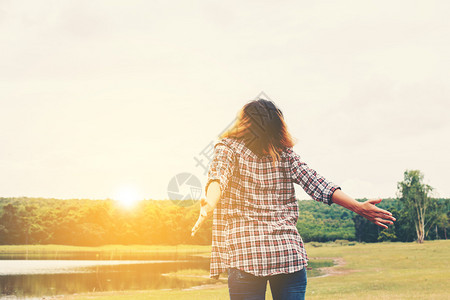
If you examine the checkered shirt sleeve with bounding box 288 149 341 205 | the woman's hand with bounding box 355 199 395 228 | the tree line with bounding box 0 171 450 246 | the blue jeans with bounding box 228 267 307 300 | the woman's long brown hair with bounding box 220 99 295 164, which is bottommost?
the tree line with bounding box 0 171 450 246

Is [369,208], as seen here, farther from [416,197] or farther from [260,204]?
[416,197]

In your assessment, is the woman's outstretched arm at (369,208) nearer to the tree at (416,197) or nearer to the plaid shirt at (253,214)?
the plaid shirt at (253,214)

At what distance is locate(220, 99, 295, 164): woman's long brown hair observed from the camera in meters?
2.79

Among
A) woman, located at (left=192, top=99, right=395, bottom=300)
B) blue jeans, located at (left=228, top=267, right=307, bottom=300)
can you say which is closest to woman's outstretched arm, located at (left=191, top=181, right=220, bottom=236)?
woman, located at (left=192, top=99, right=395, bottom=300)

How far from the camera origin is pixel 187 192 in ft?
498

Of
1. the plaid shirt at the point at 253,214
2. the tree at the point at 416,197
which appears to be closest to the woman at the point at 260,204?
the plaid shirt at the point at 253,214

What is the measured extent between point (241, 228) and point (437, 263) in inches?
1377

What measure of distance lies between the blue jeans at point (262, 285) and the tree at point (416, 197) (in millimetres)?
79981

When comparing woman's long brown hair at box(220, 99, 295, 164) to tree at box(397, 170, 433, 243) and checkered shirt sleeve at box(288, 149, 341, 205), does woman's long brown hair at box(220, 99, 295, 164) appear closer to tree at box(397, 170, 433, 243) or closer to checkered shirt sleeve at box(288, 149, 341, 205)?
checkered shirt sleeve at box(288, 149, 341, 205)

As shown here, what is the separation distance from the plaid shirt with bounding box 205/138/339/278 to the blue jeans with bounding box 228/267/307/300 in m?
0.04

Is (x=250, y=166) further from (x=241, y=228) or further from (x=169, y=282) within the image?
(x=169, y=282)

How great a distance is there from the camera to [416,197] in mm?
76375

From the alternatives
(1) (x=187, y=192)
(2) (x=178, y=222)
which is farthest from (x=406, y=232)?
(1) (x=187, y=192)

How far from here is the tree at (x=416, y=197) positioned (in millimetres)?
76125
